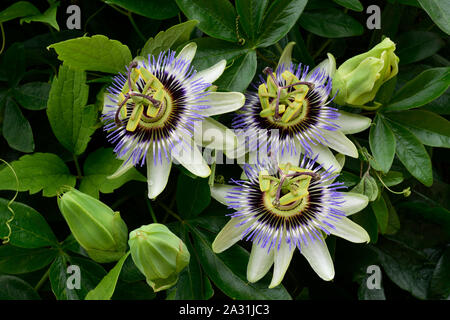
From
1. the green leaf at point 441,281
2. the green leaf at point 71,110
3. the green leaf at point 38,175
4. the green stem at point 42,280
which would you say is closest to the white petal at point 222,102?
the green leaf at point 71,110

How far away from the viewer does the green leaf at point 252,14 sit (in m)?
1.34

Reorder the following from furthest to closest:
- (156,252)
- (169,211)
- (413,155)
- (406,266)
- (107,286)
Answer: (406,266), (169,211), (413,155), (107,286), (156,252)

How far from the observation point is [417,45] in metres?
1.55

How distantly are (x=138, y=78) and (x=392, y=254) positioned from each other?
91 cm

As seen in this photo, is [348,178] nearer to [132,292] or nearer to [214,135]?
[214,135]

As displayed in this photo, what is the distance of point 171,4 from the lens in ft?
4.58

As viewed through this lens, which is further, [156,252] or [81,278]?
[81,278]

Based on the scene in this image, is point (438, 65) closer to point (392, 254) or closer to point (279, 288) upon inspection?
point (392, 254)

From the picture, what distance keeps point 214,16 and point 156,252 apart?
2.00ft

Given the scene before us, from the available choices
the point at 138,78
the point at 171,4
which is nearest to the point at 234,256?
the point at 138,78

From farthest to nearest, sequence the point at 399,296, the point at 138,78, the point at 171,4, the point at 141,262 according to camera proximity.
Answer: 1. the point at 399,296
2. the point at 171,4
3. the point at 138,78
4. the point at 141,262

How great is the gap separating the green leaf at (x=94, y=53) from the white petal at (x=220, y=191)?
38cm

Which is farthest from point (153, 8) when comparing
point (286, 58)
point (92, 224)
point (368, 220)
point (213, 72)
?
point (368, 220)

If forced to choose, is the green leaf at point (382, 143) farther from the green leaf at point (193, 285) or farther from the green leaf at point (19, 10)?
the green leaf at point (19, 10)
